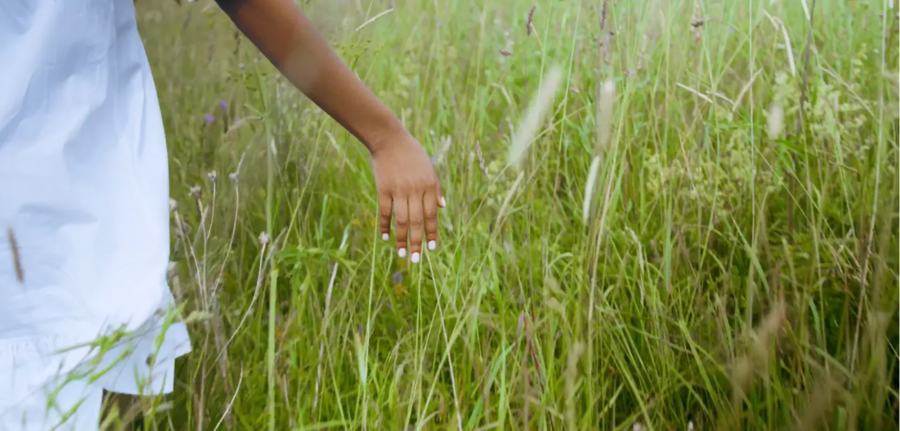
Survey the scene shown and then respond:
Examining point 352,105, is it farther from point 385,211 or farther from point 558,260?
point 558,260

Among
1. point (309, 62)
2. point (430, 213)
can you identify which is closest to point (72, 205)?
point (309, 62)

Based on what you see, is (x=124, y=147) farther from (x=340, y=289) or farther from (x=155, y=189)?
(x=340, y=289)

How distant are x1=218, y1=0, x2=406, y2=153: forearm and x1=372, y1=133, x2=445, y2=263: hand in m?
0.02

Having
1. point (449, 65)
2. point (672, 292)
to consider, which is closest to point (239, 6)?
point (672, 292)

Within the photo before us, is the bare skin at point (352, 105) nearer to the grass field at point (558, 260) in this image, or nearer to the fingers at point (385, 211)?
the fingers at point (385, 211)

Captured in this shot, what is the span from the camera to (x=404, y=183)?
3.52ft

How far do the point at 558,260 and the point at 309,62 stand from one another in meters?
0.70

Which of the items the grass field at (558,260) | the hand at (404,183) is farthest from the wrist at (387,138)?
the grass field at (558,260)

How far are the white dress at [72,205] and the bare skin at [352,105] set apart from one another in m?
0.17

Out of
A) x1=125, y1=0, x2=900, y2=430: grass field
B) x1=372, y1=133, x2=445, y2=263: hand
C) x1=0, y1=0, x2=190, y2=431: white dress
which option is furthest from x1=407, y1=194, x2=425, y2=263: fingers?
x1=0, y1=0, x2=190, y2=431: white dress

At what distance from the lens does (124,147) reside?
3.18 feet

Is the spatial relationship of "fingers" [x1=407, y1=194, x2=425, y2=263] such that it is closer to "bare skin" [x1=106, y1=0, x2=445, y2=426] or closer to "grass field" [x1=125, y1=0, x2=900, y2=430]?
"bare skin" [x1=106, y1=0, x2=445, y2=426]

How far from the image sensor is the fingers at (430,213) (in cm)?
109

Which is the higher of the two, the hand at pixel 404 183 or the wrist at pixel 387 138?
the wrist at pixel 387 138
